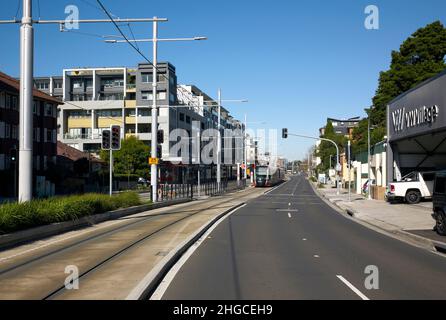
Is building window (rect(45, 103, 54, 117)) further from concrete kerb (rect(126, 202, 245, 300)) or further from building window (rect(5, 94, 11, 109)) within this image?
concrete kerb (rect(126, 202, 245, 300))

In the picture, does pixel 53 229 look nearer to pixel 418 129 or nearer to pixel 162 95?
pixel 418 129

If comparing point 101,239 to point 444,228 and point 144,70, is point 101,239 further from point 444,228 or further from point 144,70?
point 144,70

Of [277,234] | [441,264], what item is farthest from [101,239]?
[441,264]

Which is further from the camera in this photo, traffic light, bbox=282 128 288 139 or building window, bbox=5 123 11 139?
building window, bbox=5 123 11 139

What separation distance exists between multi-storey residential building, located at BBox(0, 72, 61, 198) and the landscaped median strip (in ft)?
70.0

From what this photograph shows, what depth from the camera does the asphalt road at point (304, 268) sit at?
817cm

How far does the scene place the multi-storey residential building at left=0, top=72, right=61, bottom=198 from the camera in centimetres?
4638

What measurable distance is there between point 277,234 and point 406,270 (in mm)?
6855

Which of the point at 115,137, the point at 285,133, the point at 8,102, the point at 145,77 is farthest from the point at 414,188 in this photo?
the point at 145,77

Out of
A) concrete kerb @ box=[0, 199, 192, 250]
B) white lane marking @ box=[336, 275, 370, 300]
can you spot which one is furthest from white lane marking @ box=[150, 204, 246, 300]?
concrete kerb @ box=[0, 199, 192, 250]

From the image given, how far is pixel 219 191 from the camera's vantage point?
5544 centimetres

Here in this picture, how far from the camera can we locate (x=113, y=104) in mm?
88688

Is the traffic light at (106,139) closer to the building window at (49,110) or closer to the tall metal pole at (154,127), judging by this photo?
the tall metal pole at (154,127)

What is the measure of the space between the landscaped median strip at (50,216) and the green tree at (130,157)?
4515cm
